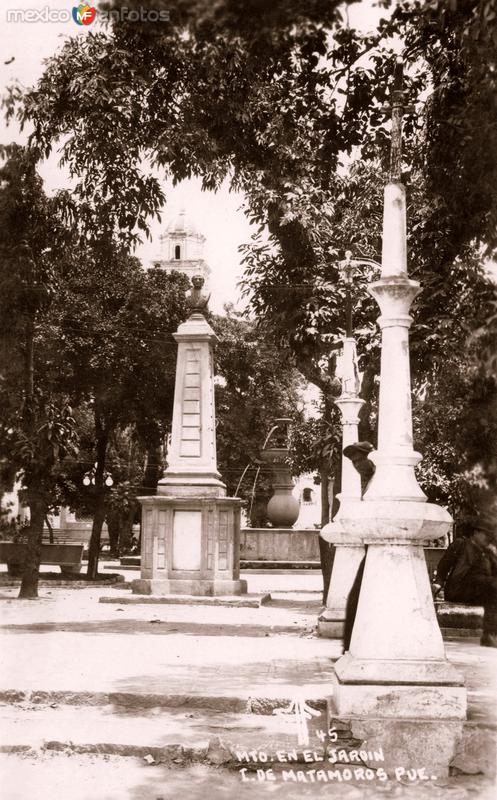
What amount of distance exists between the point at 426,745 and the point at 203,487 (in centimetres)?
1128

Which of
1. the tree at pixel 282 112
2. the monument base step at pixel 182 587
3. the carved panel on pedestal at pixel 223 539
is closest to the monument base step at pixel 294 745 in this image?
the tree at pixel 282 112

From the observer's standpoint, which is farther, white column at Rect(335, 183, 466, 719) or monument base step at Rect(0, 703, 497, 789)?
white column at Rect(335, 183, 466, 719)

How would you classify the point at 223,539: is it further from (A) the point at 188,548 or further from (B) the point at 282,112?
(B) the point at 282,112

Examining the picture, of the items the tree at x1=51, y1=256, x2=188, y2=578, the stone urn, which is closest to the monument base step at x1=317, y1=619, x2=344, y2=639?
the tree at x1=51, y1=256, x2=188, y2=578

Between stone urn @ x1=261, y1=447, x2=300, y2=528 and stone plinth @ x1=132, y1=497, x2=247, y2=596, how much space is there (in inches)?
498

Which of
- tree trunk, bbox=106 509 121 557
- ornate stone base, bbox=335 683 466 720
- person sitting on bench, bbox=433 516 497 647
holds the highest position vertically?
person sitting on bench, bbox=433 516 497 647

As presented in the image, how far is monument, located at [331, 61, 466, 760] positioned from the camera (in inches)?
195

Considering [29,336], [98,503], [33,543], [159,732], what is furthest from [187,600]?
[159,732]

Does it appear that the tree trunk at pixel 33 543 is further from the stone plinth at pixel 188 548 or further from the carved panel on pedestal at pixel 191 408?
the carved panel on pedestal at pixel 191 408

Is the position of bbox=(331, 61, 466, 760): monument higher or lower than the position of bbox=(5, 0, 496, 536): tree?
lower

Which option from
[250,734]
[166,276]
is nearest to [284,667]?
[250,734]

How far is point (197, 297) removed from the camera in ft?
56.8

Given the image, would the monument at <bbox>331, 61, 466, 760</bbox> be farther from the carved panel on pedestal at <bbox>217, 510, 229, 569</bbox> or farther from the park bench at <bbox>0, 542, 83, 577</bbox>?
the park bench at <bbox>0, 542, 83, 577</bbox>

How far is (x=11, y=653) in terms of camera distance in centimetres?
809
